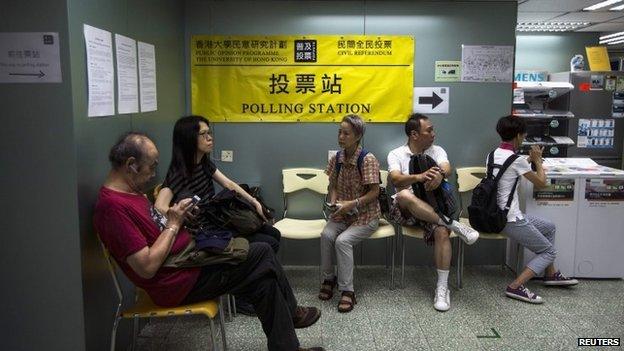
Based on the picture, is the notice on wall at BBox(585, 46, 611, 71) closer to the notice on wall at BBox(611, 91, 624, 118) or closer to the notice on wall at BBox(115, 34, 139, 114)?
the notice on wall at BBox(611, 91, 624, 118)

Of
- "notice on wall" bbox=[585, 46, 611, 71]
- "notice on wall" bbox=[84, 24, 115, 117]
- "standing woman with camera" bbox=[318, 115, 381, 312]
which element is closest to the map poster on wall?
"standing woman with camera" bbox=[318, 115, 381, 312]

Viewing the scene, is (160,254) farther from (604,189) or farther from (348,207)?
(604,189)

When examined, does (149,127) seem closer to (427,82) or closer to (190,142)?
(190,142)

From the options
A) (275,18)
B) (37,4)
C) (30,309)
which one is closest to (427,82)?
(275,18)

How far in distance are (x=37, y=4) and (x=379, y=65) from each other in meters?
2.65

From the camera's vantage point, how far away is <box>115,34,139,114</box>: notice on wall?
2689mm

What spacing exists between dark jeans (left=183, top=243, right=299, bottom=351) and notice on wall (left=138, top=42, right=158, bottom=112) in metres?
1.28

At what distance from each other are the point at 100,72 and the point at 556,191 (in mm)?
3263

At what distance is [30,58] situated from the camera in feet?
6.93

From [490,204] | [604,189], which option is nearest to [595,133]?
[604,189]

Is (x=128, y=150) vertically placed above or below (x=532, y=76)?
below

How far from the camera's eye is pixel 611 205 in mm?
3797

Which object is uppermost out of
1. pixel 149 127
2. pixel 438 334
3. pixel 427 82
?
pixel 427 82

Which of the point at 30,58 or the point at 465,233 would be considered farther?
the point at 465,233
